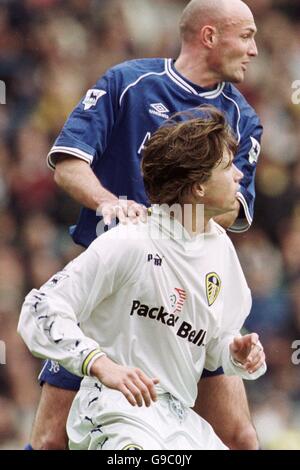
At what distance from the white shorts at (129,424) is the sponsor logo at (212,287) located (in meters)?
0.37

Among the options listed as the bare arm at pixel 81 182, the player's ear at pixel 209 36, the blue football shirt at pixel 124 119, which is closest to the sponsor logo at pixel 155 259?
the bare arm at pixel 81 182

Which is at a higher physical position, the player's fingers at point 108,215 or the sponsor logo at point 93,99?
the sponsor logo at point 93,99

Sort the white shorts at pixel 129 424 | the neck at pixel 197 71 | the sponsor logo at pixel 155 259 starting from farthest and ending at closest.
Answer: the neck at pixel 197 71, the sponsor logo at pixel 155 259, the white shorts at pixel 129 424

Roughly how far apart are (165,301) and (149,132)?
1.14m

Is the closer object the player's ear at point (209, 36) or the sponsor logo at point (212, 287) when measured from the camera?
the sponsor logo at point (212, 287)

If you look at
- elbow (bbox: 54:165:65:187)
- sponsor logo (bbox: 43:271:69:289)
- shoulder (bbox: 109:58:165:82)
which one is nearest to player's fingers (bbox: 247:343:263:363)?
sponsor logo (bbox: 43:271:69:289)

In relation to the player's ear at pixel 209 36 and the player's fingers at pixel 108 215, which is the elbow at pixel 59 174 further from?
the player's ear at pixel 209 36

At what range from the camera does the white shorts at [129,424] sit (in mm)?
3828

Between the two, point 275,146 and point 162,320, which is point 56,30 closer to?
point 275,146

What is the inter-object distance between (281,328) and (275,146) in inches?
64.2

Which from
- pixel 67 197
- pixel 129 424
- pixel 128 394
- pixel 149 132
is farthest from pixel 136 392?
pixel 67 197

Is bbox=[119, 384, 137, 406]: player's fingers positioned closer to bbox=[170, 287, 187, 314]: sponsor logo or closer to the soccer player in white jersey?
the soccer player in white jersey

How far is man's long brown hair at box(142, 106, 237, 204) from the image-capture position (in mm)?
4121

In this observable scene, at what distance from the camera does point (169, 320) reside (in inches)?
162
